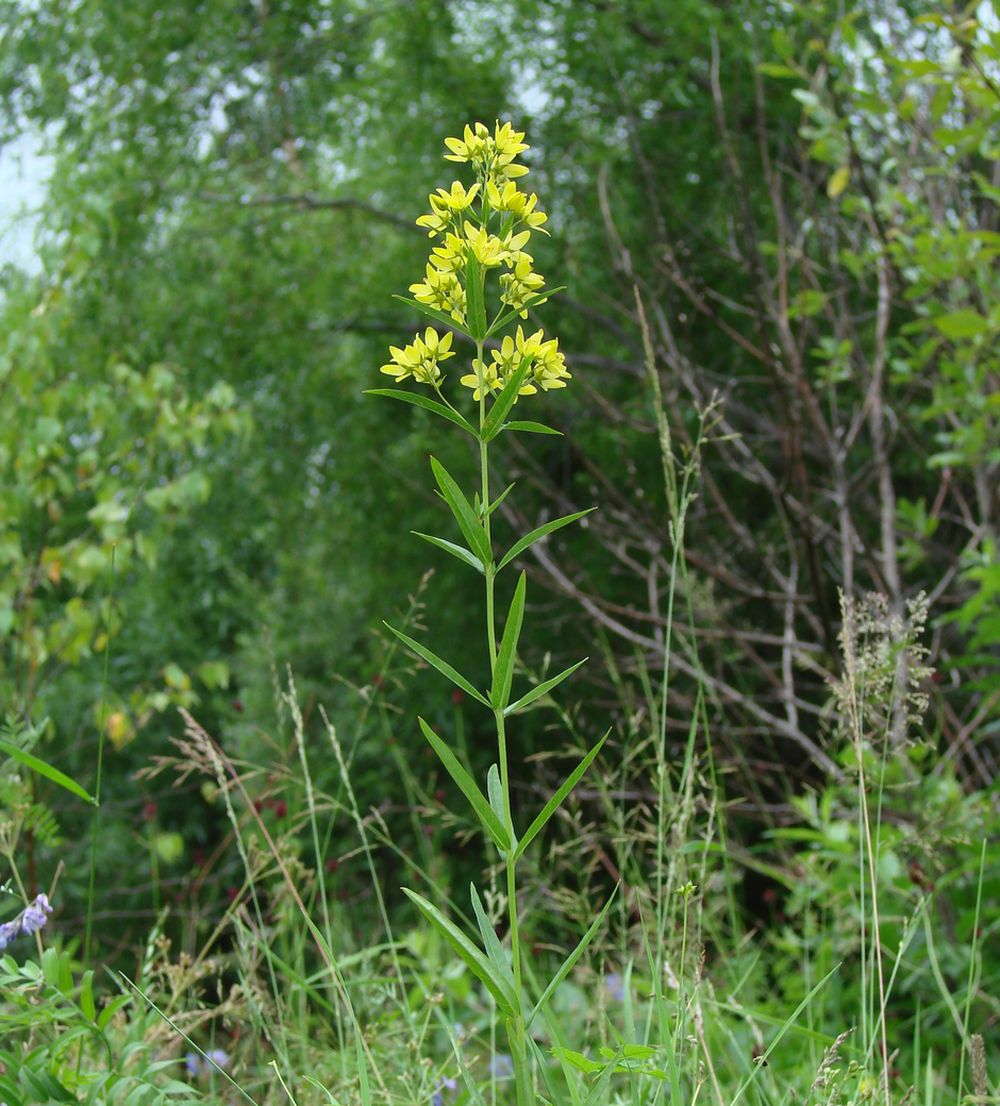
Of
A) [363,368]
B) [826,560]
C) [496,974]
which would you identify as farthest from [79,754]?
[496,974]

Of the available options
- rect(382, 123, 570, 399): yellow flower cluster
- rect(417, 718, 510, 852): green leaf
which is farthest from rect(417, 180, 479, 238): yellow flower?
rect(417, 718, 510, 852): green leaf

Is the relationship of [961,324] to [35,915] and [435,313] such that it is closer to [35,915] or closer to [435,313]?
[435,313]

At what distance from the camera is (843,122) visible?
267 cm

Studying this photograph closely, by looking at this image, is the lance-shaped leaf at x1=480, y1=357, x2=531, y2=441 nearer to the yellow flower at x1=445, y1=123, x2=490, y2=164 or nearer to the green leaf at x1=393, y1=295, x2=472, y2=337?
the green leaf at x1=393, y1=295, x2=472, y2=337

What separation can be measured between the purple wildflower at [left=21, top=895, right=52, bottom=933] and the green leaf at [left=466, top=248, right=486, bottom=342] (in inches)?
27.3

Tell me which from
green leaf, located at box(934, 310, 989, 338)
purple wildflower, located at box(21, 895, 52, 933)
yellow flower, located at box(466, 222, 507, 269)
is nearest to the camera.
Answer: yellow flower, located at box(466, 222, 507, 269)

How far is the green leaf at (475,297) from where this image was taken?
86cm

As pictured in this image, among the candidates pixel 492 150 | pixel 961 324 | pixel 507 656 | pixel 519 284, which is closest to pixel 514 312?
pixel 519 284

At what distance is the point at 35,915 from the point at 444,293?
2.31 ft

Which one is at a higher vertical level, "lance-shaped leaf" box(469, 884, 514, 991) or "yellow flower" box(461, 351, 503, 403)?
"yellow flower" box(461, 351, 503, 403)

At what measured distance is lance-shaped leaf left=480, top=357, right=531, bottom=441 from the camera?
0.88 metres

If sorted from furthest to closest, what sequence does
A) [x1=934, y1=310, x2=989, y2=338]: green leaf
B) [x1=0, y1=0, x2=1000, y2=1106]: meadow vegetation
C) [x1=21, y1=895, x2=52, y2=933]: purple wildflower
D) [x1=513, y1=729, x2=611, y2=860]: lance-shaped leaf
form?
1. [x1=0, y1=0, x2=1000, y2=1106]: meadow vegetation
2. [x1=934, y1=310, x2=989, y2=338]: green leaf
3. [x1=21, y1=895, x2=52, y2=933]: purple wildflower
4. [x1=513, y1=729, x2=611, y2=860]: lance-shaped leaf

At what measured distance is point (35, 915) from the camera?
111cm

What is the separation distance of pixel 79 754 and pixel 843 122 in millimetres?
4522
